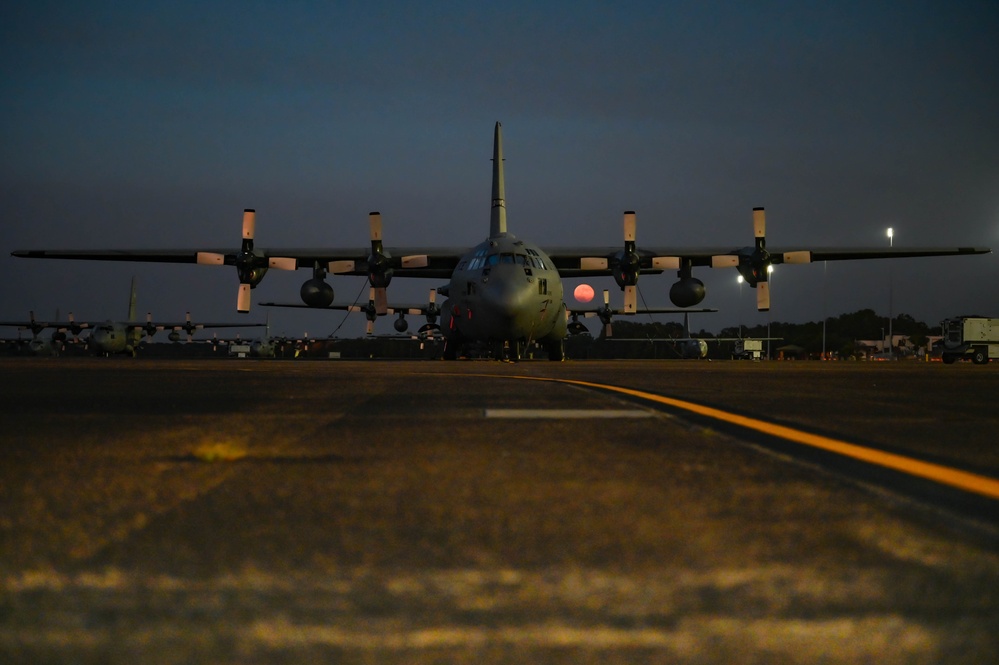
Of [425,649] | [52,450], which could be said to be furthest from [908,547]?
[52,450]

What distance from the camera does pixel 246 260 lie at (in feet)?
99.1

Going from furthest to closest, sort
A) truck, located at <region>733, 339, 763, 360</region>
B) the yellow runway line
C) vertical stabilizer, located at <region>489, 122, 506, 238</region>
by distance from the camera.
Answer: truck, located at <region>733, 339, 763, 360</region> → vertical stabilizer, located at <region>489, 122, 506, 238</region> → the yellow runway line

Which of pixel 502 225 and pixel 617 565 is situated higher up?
Answer: pixel 502 225

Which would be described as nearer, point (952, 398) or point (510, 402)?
point (510, 402)


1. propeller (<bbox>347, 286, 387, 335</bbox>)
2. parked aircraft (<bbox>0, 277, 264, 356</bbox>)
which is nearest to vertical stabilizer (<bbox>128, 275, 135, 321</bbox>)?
parked aircraft (<bbox>0, 277, 264, 356</bbox>)

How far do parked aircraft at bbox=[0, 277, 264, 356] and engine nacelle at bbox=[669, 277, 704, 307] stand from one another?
1707 inches

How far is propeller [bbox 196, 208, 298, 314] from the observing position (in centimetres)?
3020

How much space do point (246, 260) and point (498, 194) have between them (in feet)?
37.5

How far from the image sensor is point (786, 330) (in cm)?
17812

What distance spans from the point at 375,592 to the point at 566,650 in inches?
17.5

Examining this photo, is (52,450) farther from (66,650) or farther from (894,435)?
(894,435)

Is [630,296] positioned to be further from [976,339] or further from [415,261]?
[976,339]

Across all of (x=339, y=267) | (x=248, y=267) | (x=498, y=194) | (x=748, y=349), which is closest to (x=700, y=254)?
(x=498, y=194)

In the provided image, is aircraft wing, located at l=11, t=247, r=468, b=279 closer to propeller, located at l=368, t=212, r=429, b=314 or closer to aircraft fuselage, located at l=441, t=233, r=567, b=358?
propeller, located at l=368, t=212, r=429, b=314
